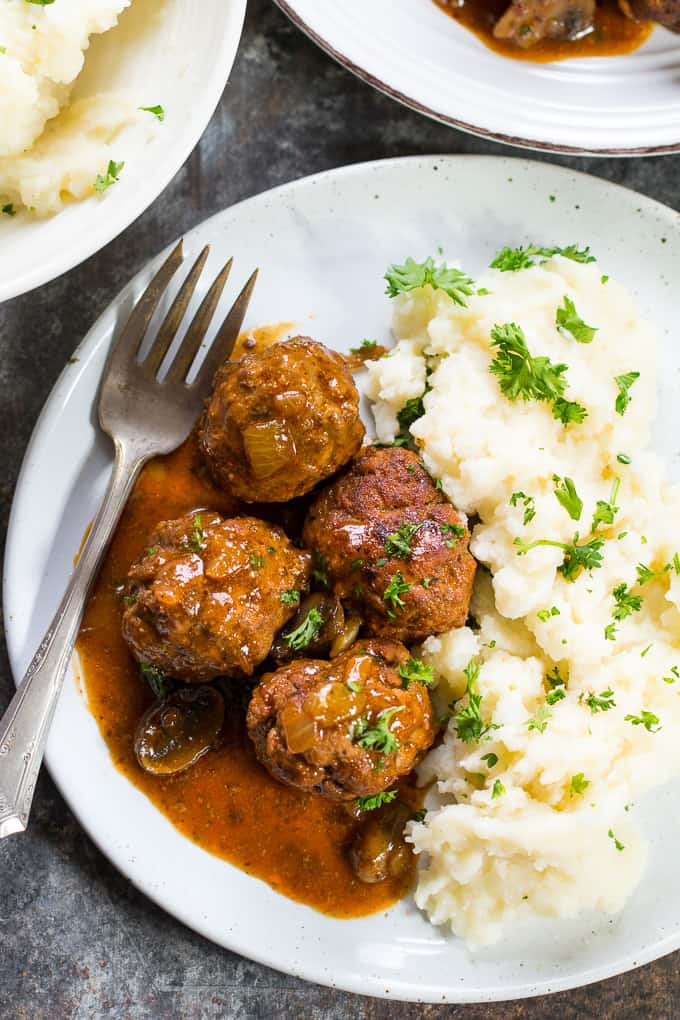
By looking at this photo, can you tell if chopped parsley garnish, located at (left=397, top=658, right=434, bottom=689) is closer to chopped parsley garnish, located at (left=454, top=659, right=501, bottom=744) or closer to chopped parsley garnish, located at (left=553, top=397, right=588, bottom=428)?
chopped parsley garnish, located at (left=454, top=659, right=501, bottom=744)

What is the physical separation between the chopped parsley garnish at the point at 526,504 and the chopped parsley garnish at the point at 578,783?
1124 mm

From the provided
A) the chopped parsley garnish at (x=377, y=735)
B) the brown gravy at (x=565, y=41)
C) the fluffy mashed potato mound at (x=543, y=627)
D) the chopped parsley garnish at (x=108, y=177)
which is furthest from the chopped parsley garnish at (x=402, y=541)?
the brown gravy at (x=565, y=41)

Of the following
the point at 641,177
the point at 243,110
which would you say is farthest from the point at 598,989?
the point at 243,110

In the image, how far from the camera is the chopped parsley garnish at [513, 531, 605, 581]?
452 cm

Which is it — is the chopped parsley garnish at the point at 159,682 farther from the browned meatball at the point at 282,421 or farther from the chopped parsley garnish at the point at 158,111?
the chopped parsley garnish at the point at 158,111

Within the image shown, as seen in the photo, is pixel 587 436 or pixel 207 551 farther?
pixel 587 436

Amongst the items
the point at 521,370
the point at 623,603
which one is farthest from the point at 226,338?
the point at 623,603

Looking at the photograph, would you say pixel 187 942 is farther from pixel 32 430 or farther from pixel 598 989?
pixel 32 430

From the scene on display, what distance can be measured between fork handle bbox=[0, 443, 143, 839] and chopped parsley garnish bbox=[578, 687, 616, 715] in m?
2.31

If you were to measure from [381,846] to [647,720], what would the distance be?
4.43ft

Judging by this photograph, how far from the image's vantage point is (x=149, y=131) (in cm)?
411

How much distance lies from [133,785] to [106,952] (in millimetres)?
937

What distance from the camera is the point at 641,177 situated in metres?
5.54

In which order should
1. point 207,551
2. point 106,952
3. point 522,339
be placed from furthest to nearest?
point 106,952 < point 522,339 < point 207,551
